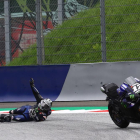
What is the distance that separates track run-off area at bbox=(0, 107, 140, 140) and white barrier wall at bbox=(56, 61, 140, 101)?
5.05 feet

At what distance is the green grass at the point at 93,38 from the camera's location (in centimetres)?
1420

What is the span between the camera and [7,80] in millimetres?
14570

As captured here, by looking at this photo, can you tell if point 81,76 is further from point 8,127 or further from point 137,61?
point 8,127

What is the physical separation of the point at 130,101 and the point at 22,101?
243 inches

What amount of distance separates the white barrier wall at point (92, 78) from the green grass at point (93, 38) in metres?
0.42

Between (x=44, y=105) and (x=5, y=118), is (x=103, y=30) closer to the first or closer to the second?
(x=44, y=105)

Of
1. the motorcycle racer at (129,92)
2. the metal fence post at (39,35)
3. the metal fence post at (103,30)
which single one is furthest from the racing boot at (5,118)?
the metal fence post at (103,30)

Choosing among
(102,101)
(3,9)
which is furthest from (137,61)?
(3,9)

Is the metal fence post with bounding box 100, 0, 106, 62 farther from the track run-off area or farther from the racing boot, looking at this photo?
the racing boot

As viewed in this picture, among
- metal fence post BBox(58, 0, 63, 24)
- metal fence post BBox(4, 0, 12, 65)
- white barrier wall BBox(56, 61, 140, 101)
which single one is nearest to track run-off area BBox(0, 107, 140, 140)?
white barrier wall BBox(56, 61, 140, 101)

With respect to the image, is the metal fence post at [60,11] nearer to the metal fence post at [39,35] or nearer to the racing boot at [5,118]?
the metal fence post at [39,35]

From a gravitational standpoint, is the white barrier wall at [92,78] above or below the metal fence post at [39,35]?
below

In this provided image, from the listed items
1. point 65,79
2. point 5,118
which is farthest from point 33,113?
point 65,79

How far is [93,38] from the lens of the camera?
47.5 ft
